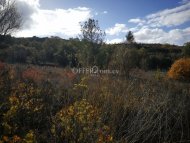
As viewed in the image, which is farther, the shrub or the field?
the shrub

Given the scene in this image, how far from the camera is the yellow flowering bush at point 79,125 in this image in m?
4.45

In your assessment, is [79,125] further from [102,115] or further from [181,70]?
[181,70]

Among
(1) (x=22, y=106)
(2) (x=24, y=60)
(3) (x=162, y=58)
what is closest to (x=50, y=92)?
(1) (x=22, y=106)

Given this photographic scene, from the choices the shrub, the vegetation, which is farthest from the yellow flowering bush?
the shrub

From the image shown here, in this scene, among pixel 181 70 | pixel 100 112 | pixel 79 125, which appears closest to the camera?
pixel 79 125

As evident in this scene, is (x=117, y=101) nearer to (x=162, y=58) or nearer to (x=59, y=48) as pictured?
(x=59, y=48)

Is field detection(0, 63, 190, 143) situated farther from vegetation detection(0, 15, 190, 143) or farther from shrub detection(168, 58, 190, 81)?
shrub detection(168, 58, 190, 81)

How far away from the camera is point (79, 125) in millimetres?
4699

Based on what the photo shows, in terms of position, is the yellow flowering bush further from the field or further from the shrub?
the shrub

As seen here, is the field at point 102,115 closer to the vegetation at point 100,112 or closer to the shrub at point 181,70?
the vegetation at point 100,112

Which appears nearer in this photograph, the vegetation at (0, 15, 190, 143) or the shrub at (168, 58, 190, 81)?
the vegetation at (0, 15, 190, 143)

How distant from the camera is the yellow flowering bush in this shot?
14.6ft

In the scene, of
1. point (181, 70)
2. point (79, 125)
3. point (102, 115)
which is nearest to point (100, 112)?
point (102, 115)

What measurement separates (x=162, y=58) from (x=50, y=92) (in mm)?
38495
